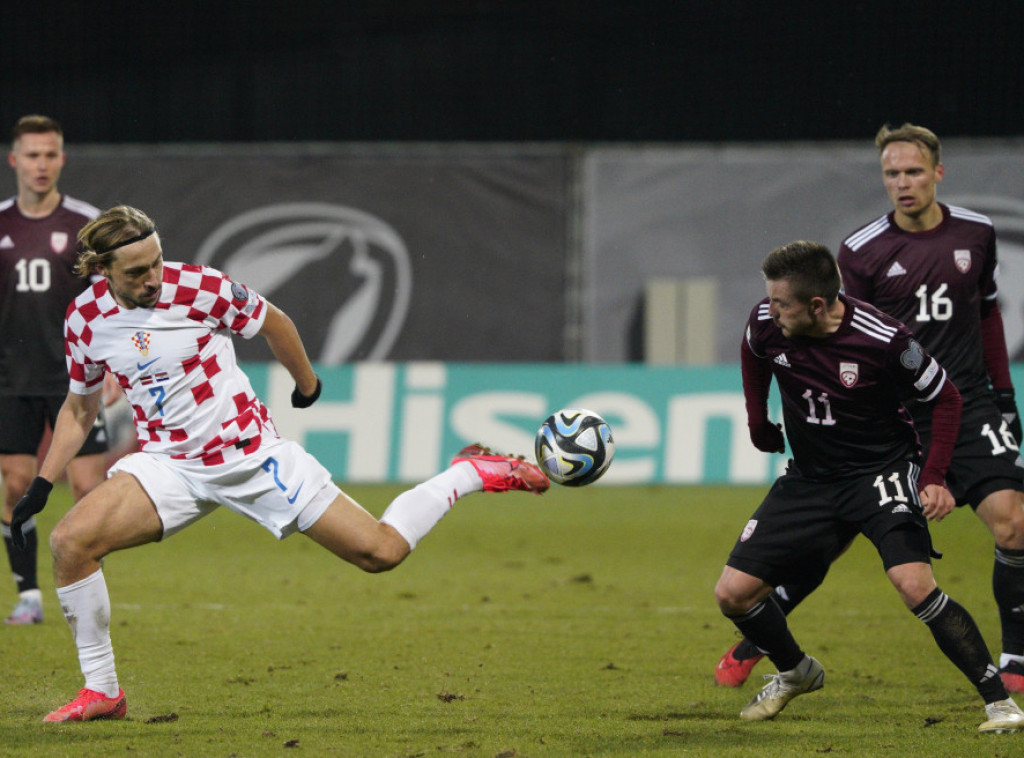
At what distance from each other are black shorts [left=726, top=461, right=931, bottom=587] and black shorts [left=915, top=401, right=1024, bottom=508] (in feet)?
2.36

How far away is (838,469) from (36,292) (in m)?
4.17

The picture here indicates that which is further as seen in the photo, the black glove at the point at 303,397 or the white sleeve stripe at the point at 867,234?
the white sleeve stripe at the point at 867,234

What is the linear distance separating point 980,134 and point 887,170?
35.1 feet

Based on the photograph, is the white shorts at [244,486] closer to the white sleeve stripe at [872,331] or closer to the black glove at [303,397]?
the black glove at [303,397]

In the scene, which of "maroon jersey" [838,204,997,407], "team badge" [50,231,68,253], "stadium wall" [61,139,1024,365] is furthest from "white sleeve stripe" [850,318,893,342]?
"stadium wall" [61,139,1024,365]

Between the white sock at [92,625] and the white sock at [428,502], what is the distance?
3.37ft

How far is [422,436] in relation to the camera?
1214cm

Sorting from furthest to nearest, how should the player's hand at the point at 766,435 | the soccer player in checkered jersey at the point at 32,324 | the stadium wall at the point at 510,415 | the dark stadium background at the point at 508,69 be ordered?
the dark stadium background at the point at 508,69 < the stadium wall at the point at 510,415 < the soccer player in checkered jersey at the point at 32,324 < the player's hand at the point at 766,435

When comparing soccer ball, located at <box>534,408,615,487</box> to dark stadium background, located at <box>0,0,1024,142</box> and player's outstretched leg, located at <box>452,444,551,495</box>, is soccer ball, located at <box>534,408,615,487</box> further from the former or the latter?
dark stadium background, located at <box>0,0,1024,142</box>

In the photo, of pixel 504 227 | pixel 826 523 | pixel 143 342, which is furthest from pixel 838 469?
pixel 504 227

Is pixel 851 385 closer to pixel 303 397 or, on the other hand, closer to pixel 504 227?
pixel 303 397

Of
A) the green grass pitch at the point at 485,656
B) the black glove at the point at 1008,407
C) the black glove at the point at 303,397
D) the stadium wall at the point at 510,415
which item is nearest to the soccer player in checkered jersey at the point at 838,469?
the green grass pitch at the point at 485,656

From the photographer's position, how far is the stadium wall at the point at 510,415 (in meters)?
12.0

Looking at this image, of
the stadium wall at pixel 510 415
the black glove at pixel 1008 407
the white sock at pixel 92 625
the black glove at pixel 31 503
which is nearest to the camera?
the white sock at pixel 92 625
